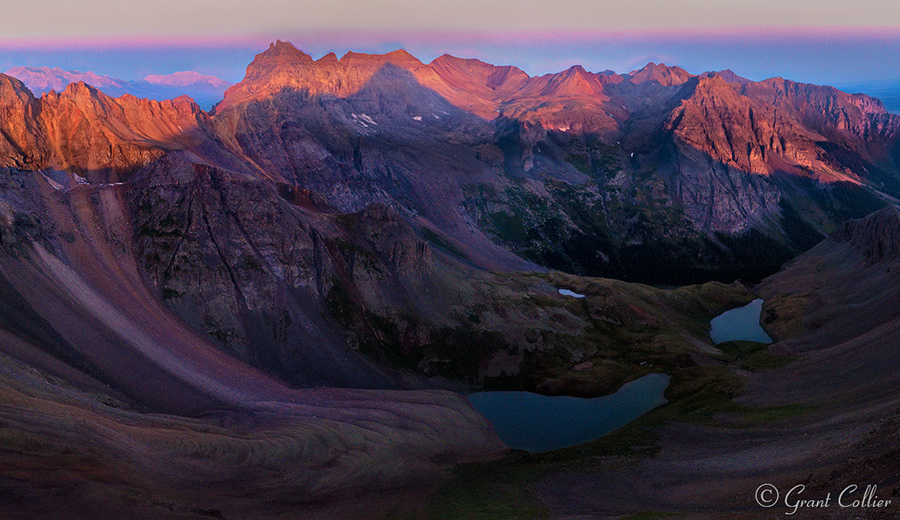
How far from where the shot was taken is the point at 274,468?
74.8 m

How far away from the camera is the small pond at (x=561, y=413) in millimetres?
104100

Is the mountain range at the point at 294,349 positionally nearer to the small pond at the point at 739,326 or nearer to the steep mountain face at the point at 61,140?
the steep mountain face at the point at 61,140

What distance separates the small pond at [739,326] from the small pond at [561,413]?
50.3m

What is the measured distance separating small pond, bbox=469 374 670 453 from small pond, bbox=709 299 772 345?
50.3 m

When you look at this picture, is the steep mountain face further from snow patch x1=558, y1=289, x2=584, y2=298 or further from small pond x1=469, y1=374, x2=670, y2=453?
snow patch x1=558, y1=289, x2=584, y2=298

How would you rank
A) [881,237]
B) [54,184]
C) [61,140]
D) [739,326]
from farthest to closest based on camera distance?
[881,237] → [739,326] → [61,140] → [54,184]

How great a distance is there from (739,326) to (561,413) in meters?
94.4

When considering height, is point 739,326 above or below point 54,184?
below

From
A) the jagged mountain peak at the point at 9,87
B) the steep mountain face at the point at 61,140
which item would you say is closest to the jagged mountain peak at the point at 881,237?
the steep mountain face at the point at 61,140

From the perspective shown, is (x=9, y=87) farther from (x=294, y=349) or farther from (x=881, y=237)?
(x=881, y=237)

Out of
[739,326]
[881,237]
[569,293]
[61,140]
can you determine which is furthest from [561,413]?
[61,140]

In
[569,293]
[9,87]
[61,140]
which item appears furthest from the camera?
[569,293]

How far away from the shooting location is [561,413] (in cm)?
11538

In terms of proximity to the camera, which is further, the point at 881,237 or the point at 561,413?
the point at 881,237
